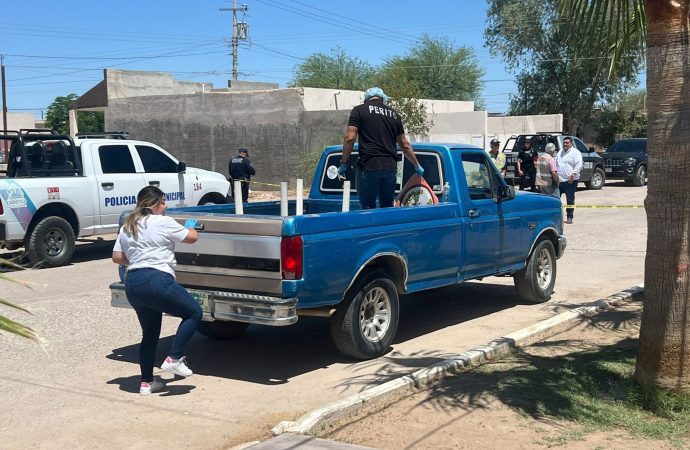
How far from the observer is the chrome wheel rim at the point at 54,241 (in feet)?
43.1

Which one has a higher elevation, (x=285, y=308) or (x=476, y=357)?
(x=285, y=308)

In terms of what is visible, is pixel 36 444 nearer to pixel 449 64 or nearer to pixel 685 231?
pixel 685 231

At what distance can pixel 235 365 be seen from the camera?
7.34 metres

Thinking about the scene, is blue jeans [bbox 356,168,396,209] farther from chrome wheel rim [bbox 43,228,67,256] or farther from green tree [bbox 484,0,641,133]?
green tree [bbox 484,0,641,133]

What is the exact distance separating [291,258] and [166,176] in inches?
363

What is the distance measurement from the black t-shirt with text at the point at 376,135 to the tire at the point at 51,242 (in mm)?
6763

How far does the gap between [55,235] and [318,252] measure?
8161 mm

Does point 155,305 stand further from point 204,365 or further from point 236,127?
point 236,127

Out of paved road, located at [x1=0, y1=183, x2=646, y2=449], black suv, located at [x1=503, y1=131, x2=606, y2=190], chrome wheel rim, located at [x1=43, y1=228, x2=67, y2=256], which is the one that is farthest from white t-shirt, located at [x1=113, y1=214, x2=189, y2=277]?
black suv, located at [x1=503, y1=131, x2=606, y2=190]

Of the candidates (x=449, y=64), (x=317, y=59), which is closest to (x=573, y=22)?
(x=449, y=64)

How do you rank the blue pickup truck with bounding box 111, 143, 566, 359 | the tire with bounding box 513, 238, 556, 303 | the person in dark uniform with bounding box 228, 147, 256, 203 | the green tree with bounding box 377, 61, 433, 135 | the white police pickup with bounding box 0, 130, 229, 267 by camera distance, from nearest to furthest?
the blue pickup truck with bounding box 111, 143, 566, 359, the tire with bounding box 513, 238, 556, 303, the white police pickup with bounding box 0, 130, 229, 267, the person in dark uniform with bounding box 228, 147, 256, 203, the green tree with bounding box 377, 61, 433, 135

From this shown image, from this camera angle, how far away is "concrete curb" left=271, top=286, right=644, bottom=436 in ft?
18.0

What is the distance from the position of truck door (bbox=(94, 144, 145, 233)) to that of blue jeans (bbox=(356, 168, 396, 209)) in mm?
6927

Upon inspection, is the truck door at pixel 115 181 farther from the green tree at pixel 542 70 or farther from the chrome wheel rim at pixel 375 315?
the green tree at pixel 542 70
